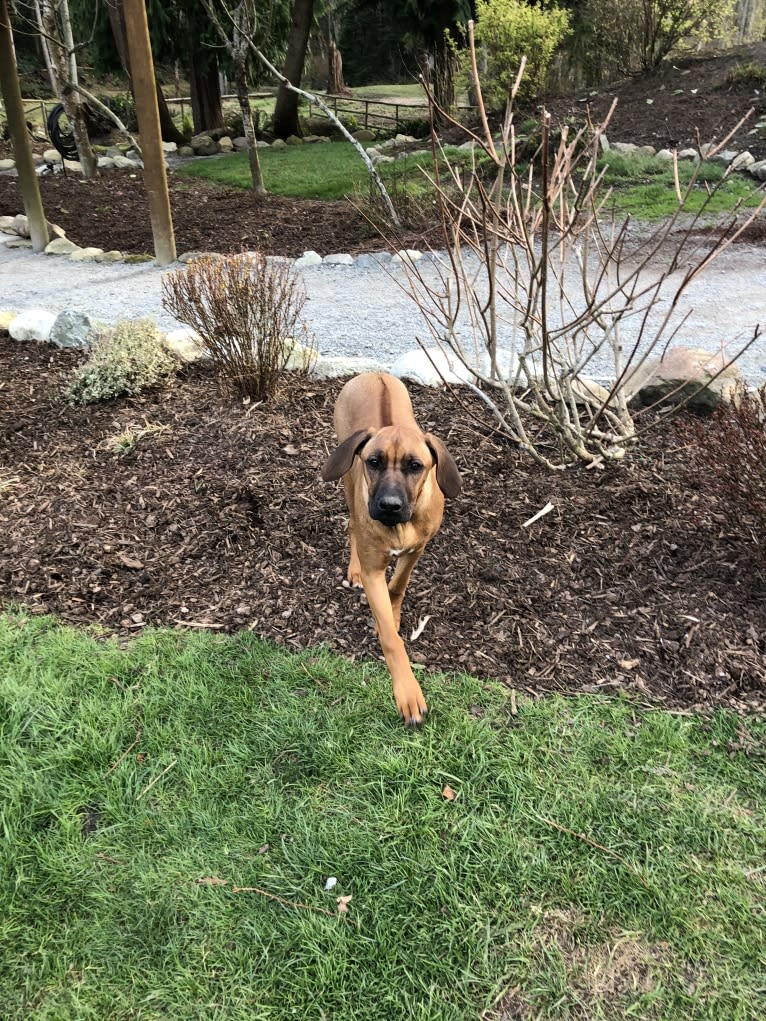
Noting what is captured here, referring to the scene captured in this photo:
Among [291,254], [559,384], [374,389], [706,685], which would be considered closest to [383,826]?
[706,685]

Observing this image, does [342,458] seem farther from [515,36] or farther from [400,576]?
[515,36]

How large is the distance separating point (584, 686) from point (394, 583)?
967 millimetres

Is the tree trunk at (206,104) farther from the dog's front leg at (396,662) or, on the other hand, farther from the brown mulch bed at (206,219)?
the dog's front leg at (396,662)

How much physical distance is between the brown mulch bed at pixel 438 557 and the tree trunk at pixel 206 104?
21977 millimetres

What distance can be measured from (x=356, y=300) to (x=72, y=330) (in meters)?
3.42

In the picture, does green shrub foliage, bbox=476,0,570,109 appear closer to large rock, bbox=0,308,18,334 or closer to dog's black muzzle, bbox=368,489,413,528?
large rock, bbox=0,308,18,334

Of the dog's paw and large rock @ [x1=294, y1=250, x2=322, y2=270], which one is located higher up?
large rock @ [x1=294, y1=250, x2=322, y2=270]

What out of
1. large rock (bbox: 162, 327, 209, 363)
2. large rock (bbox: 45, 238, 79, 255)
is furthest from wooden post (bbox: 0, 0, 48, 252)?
large rock (bbox: 162, 327, 209, 363)

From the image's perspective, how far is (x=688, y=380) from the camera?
16.4 feet

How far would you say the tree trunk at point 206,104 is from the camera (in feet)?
75.2

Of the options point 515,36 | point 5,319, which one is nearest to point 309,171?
point 515,36

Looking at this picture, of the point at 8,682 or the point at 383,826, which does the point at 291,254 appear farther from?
the point at 383,826

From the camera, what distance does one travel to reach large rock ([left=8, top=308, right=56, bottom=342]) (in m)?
7.17

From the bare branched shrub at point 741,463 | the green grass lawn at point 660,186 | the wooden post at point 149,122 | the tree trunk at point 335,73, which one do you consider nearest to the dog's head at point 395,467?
the bare branched shrub at point 741,463
